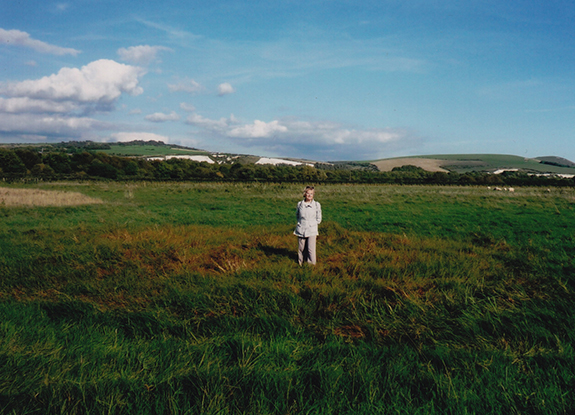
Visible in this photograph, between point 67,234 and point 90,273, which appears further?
point 67,234

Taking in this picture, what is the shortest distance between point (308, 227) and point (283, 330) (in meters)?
3.41

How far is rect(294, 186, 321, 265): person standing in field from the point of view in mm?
7637

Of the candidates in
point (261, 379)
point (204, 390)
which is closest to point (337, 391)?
point (261, 379)

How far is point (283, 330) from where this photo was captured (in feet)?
14.8

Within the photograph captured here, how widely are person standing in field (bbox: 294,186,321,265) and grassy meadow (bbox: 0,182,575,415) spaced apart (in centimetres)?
46

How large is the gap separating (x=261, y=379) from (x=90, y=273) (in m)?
5.68

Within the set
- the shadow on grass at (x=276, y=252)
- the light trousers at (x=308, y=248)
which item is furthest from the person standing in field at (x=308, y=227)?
the shadow on grass at (x=276, y=252)

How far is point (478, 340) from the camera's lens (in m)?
4.25

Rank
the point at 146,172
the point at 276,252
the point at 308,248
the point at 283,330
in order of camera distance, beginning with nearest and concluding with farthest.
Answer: the point at 283,330, the point at 308,248, the point at 276,252, the point at 146,172

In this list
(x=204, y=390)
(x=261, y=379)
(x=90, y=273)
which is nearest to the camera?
(x=204, y=390)

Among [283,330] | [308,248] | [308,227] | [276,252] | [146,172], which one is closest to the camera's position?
[283,330]

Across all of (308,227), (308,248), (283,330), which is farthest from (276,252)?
(283,330)

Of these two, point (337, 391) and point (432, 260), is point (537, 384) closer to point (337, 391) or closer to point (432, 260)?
point (337, 391)

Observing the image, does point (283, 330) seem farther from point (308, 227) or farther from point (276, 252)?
point (276, 252)
